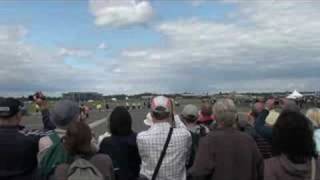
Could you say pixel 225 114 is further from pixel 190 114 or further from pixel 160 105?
pixel 190 114

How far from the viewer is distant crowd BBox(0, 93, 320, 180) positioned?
4906 millimetres

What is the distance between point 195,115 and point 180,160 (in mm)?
1945

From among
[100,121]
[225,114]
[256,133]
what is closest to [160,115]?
[225,114]

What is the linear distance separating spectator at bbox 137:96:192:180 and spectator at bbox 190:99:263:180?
21 cm

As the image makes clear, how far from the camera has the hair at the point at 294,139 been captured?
191 inches

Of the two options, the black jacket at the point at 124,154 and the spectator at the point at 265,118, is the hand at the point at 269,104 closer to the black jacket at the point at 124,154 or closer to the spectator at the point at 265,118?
the spectator at the point at 265,118

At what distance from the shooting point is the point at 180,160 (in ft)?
21.0

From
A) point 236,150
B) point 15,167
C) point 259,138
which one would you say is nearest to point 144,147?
point 236,150

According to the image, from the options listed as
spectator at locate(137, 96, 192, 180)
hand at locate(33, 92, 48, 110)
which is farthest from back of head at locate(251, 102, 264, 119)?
hand at locate(33, 92, 48, 110)

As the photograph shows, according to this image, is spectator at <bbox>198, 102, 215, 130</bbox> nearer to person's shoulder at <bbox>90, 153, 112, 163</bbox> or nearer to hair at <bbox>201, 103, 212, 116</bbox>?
hair at <bbox>201, 103, 212, 116</bbox>

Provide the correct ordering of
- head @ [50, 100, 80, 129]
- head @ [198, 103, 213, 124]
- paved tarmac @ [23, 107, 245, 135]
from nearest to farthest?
1. head @ [50, 100, 80, 129]
2. head @ [198, 103, 213, 124]
3. paved tarmac @ [23, 107, 245, 135]

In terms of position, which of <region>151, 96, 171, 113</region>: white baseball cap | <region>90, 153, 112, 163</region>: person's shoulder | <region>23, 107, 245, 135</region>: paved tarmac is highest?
<region>151, 96, 171, 113</region>: white baseball cap

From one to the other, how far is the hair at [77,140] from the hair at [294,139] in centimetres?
160

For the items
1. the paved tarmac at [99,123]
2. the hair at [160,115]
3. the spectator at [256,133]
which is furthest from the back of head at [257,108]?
the paved tarmac at [99,123]
